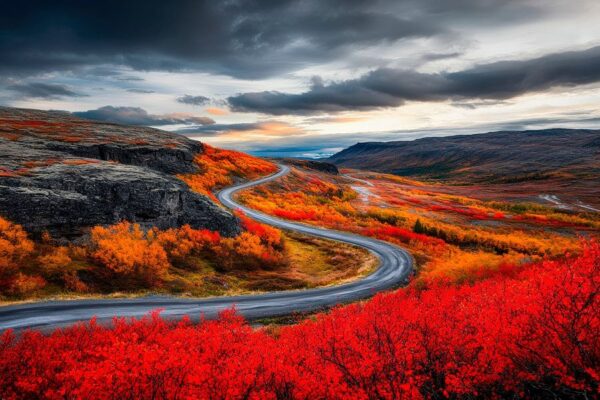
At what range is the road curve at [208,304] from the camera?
18.4m

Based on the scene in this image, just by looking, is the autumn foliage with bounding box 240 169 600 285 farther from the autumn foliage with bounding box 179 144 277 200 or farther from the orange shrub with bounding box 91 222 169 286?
the orange shrub with bounding box 91 222 169 286

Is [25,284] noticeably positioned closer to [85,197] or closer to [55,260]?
[55,260]

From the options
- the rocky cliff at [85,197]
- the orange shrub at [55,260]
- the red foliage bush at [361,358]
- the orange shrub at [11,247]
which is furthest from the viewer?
the rocky cliff at [85,197]

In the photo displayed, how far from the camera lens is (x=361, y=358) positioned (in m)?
14.9

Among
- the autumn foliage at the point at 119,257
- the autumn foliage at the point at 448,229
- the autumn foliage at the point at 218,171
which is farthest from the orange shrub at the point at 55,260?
the autumn foliage at the point at 218,171

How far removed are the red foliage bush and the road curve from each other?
2.24 metres

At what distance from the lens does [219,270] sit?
32.0 m

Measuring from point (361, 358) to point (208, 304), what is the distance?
1318cm

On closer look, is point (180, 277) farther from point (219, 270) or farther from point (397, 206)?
point (397, 206)

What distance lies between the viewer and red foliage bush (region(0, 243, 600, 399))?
40.1 ft

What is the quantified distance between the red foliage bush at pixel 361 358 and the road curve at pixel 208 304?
7.36 feet

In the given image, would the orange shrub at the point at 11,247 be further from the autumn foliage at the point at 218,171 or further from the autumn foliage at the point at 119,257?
the autumn foliage at the point at 218,171

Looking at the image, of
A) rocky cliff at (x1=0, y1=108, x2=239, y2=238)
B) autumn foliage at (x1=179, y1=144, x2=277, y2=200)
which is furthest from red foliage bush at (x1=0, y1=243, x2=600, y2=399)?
autumn foliage at (x1=179, y1=144, x2=277, y2=200)

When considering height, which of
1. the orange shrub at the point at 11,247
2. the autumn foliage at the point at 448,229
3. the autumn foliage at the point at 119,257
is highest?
the orange shrub at the point at 11,247
